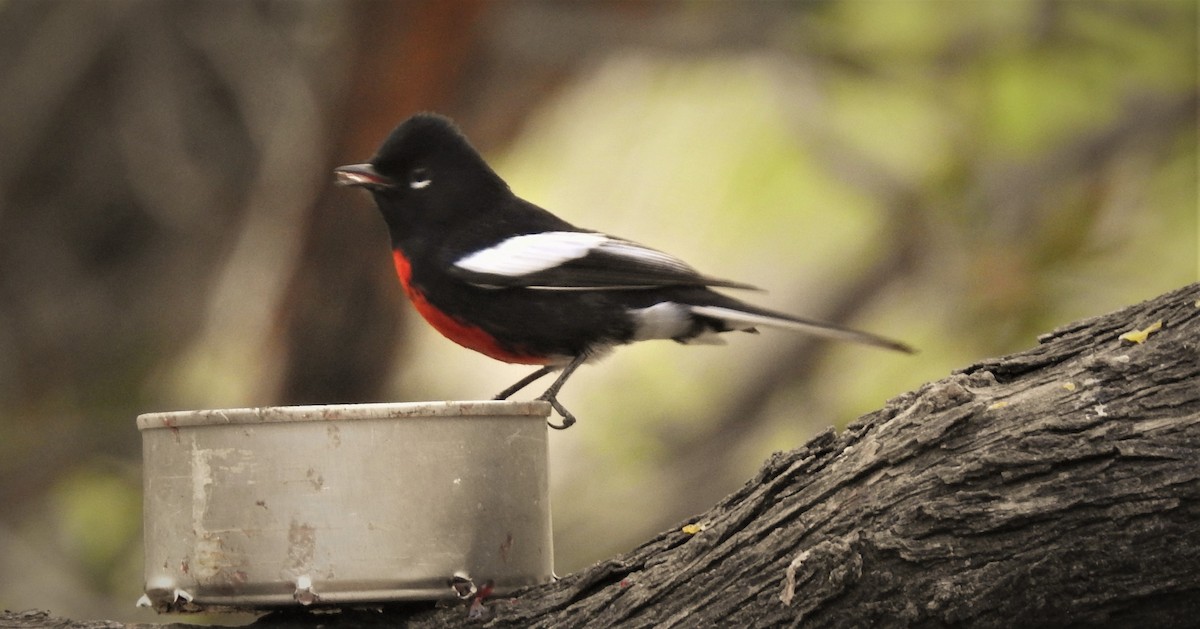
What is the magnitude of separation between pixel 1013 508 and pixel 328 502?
47.7 inches

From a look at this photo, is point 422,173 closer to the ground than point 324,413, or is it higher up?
higher up

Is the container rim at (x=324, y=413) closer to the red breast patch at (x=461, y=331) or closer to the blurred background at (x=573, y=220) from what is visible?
the red breast patch at (x=461, y=331)

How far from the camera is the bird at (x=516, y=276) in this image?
145 inches

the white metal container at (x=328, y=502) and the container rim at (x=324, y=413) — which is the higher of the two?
the container rim at (x=324, y=413)

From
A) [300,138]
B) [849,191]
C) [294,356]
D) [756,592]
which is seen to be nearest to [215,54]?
[300,138]

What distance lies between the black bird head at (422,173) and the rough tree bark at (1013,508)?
155 cm

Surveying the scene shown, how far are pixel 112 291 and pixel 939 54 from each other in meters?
4.39

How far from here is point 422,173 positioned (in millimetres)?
3881

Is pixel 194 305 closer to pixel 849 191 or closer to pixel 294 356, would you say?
pixel 294 356

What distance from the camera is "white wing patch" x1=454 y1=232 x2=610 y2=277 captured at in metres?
3.67

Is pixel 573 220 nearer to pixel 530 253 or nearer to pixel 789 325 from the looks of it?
pixel 530 253

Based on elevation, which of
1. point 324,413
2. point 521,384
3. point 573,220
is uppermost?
point 573,220

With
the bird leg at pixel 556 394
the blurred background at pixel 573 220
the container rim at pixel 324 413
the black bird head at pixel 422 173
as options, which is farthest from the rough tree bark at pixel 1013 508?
the blurred background at pixel 573 220

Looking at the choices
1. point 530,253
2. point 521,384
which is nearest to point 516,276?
point 530,253
